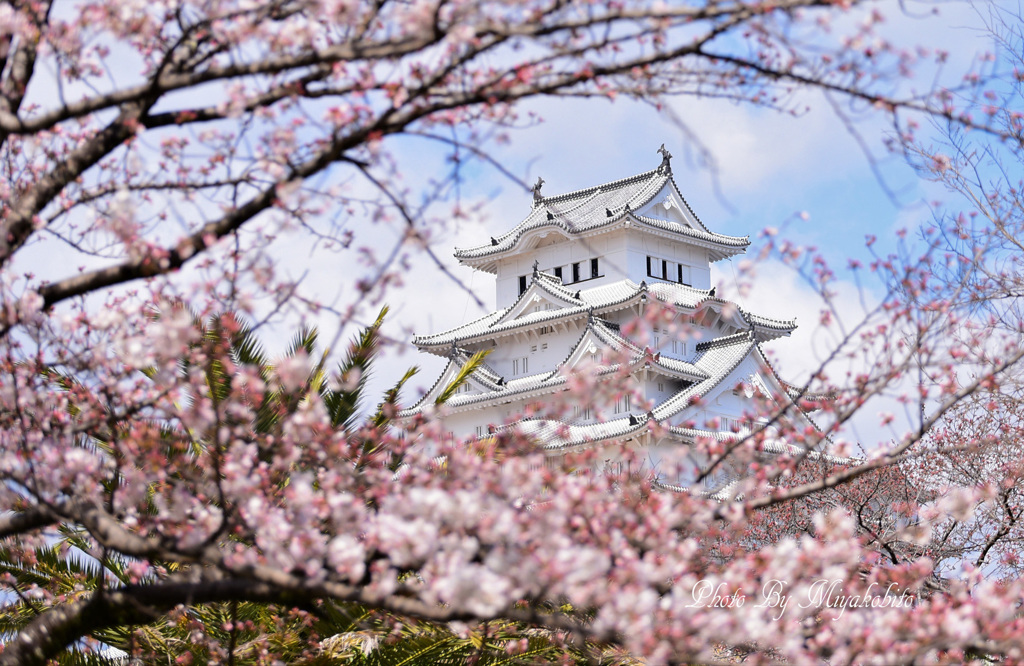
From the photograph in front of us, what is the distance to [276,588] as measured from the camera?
375 centimetres

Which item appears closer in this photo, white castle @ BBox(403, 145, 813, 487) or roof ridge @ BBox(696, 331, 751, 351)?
white castle @ BBox(403, 145, 813, 487)

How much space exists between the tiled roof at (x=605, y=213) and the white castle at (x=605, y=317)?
52 millimetres

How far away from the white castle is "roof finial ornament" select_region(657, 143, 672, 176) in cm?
5

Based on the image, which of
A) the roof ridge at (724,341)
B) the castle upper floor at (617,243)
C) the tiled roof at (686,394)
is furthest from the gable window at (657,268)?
the tiled roof at (686,394)

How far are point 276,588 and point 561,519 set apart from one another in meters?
1.16

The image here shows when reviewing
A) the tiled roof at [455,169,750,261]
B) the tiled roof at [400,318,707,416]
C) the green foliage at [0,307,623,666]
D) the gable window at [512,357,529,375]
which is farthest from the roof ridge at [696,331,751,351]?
the green foliage at [0,307,623,666]

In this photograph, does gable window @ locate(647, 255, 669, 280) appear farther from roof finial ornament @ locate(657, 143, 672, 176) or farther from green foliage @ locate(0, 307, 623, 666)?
green foliage @ locate(0, 307, 623, 666)

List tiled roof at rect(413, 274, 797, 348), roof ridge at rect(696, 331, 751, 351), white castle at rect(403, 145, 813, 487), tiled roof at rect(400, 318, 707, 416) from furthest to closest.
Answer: roof ridge at rect(696, 331, 751, 351) → tiled roof at rect(413, 274, 797, 348) → white castle at rect(403, 145, 813, 487) → tiled roof at rect(400, 318, 707, 416)

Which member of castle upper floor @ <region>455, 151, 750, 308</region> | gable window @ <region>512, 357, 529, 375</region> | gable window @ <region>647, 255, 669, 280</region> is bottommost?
gable window @ <region>512, 357, 529, 375</region>

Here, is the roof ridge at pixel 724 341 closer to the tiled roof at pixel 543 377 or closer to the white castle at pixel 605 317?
the white castle at pixel 605 317

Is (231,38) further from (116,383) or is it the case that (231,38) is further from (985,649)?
(985,649)

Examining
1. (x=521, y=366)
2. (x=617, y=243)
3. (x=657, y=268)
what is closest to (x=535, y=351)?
(x=521, y=366)

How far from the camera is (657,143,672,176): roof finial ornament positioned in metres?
33.9

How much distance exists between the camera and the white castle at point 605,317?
3002 cm
